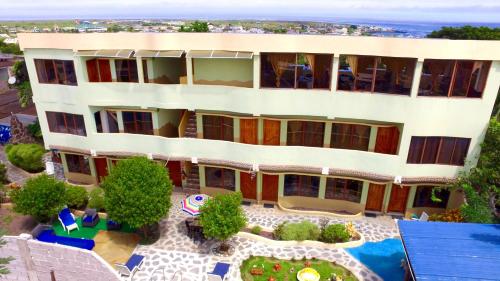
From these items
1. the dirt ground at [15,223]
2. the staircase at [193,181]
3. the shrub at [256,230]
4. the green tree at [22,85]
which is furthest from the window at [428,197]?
Result: the green tree at [22,85]

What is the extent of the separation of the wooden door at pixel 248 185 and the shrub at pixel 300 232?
15.1 feet

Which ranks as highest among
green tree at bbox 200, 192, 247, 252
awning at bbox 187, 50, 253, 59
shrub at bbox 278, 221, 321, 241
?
awning at bbox 187, 50, 253, 59

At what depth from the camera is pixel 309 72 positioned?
2116cm

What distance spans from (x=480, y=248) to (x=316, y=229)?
8325mm

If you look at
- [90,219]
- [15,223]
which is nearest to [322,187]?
[90,219]

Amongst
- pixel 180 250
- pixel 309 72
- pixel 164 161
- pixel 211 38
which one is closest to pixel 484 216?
pixel 309 72

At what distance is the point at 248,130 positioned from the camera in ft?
76.4

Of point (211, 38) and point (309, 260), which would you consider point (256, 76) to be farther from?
point (309, 260)

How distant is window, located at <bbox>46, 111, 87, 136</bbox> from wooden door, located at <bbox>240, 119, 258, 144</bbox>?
11618mm

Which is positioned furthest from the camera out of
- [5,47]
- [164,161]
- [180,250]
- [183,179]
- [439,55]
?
[5,47]

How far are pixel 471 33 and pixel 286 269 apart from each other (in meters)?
62.1

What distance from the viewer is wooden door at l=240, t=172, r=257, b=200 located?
80.7ft

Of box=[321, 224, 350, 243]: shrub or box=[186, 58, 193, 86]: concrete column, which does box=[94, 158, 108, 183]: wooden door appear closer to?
box=[186, 58, 193, 86]: concrete column

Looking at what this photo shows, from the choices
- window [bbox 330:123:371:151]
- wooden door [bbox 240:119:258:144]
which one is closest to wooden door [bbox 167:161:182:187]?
wooden door [bbox 240:119:258:144]
